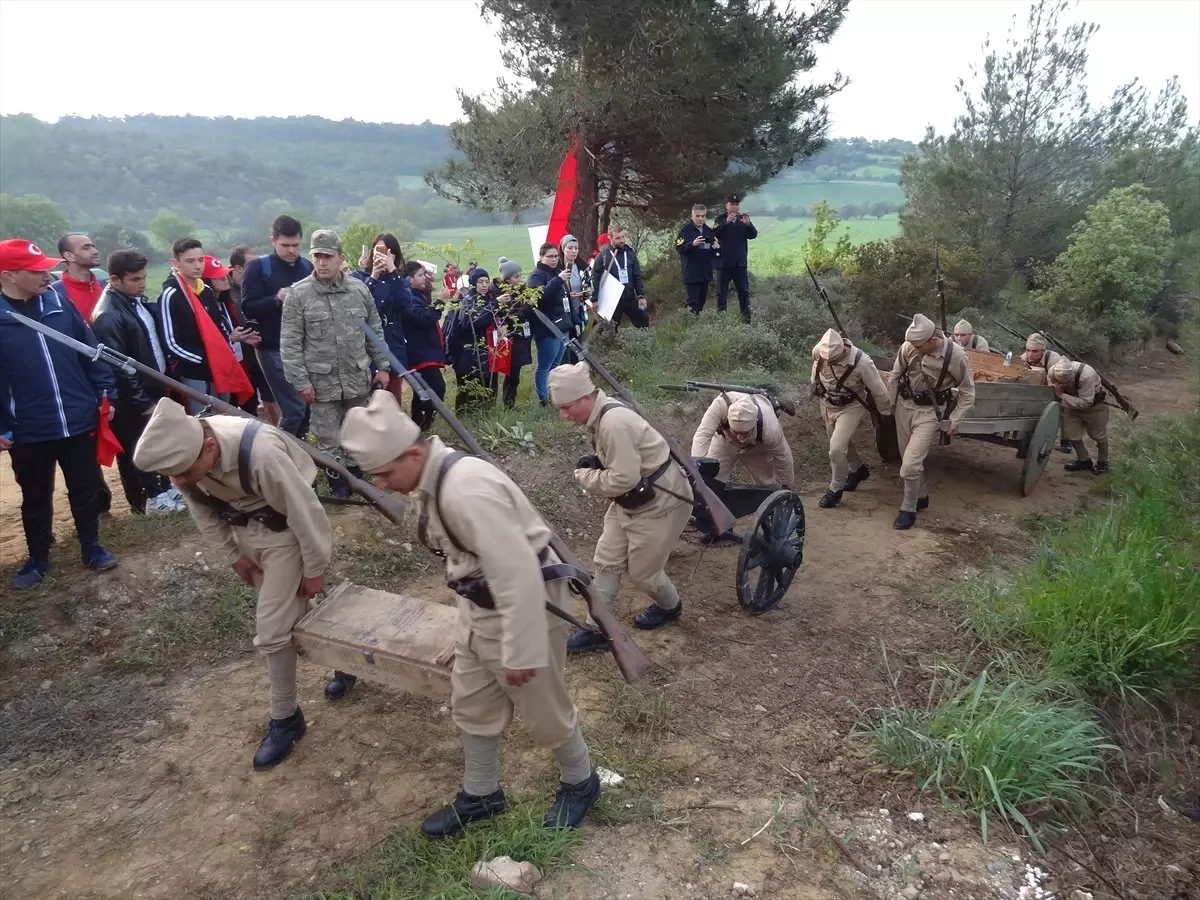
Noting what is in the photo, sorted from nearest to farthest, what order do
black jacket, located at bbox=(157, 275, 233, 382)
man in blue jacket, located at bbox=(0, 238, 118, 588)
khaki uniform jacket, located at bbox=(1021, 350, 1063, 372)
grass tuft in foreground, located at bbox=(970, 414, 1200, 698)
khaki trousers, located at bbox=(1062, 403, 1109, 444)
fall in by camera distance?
1. grass tuft in foreground, located at bbox=(970, 414, 1200, 698)
2. man in blue jacket, located at bbox=(0, 238, 118, 588)
3. black jacket, located at bbox=(157, 275, 233, 382)
4. khaki trousers, located at bbox=(1062, 403, 1109, 444)
5. khaki uniform jacket, located at bbox=(1021, 350, 1063, 372)

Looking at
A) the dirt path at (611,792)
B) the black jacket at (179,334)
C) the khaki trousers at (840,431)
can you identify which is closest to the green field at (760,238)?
the black jacket at (179,334)

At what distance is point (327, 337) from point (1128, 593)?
5045 mm

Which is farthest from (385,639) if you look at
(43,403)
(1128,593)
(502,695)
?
(1128,593)

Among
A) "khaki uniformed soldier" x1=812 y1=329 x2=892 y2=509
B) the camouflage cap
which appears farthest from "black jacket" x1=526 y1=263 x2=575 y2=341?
the camouflage cap

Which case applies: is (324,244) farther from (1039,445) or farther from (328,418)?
(1039,445)

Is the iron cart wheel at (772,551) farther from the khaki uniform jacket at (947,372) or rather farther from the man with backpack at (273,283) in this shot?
the man with backpack at (273,283)

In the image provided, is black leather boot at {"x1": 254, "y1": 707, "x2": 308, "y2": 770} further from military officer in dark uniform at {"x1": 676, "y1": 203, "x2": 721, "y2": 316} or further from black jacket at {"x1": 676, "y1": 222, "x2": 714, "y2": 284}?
black jacket at {"x1": 676, "y1": 222, "x2": 714, "y2": 284}

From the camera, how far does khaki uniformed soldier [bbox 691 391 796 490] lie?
5262mm

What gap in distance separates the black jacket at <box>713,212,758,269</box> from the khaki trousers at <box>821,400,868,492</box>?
150 inches

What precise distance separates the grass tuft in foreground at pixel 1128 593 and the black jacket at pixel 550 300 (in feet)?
14.0

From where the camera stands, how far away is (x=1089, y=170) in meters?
16.3

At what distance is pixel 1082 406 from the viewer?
774 centimetres

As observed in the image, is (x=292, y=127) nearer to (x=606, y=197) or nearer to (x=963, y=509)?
(x=606, y=197)

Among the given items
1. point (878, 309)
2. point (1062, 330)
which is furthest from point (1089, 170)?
point (878, 309)
